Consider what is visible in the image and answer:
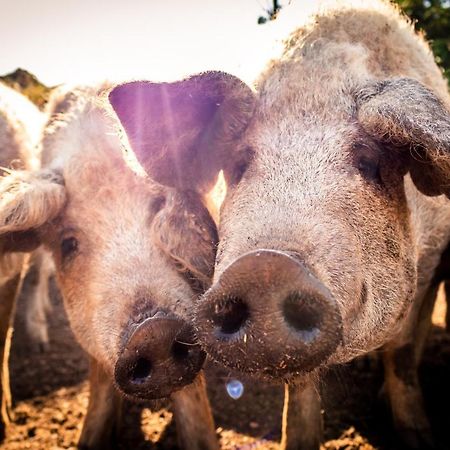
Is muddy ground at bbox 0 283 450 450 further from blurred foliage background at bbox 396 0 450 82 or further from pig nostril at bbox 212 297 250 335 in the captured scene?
blurred foliage background at bbox 396 0 450 82

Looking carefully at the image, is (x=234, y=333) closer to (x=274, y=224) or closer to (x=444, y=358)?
(x=274, y=224)

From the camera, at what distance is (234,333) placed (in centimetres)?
202

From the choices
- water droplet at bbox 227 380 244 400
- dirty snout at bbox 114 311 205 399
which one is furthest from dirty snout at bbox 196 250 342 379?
water droplet at bbox 227 380 244 400

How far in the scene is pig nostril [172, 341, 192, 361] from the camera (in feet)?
8.77

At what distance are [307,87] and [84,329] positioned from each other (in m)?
2.02

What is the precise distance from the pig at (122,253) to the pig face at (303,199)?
35cm

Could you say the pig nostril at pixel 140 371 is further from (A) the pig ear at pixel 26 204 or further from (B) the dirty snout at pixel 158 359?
(A) the pig ear at pixel 26 204

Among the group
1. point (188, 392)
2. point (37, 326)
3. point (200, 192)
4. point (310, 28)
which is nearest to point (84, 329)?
point (188, 392)

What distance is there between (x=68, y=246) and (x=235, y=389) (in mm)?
2252

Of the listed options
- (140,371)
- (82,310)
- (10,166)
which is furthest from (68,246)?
(140,371)

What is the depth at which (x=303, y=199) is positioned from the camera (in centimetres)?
237

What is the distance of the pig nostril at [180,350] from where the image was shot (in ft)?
8.77

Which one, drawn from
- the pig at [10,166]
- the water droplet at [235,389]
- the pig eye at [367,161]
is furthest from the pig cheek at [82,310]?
the water droplet at [235,389]

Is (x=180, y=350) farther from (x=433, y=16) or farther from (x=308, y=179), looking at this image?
(x=433, y=16)
